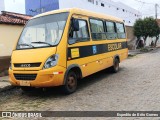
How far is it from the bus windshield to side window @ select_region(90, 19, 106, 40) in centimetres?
178

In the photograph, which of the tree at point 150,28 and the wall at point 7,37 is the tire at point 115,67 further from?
the tree at point 150,28

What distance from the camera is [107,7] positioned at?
173 feet

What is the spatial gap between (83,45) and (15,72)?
2.42 meters

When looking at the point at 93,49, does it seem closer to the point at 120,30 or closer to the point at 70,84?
the point at 70,84

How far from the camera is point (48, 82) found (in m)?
7.16

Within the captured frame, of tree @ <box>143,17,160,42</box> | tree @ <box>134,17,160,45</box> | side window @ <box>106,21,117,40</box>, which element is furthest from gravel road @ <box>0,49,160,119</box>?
tree @ <box>143,17,160,42</box>

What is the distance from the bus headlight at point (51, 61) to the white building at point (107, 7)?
3221cm

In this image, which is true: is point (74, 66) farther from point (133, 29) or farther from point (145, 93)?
point (133, 29)

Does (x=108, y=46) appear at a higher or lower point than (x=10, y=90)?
higher

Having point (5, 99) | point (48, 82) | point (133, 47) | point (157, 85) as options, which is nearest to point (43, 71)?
point (48, 82)

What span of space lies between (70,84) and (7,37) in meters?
5.97

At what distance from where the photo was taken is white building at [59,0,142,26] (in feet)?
133

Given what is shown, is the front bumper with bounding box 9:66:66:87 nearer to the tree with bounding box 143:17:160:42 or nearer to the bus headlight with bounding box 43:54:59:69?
the bus headlight with bounding box 43:54:59:69

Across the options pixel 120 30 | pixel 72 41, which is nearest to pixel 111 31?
pixel 120 30
